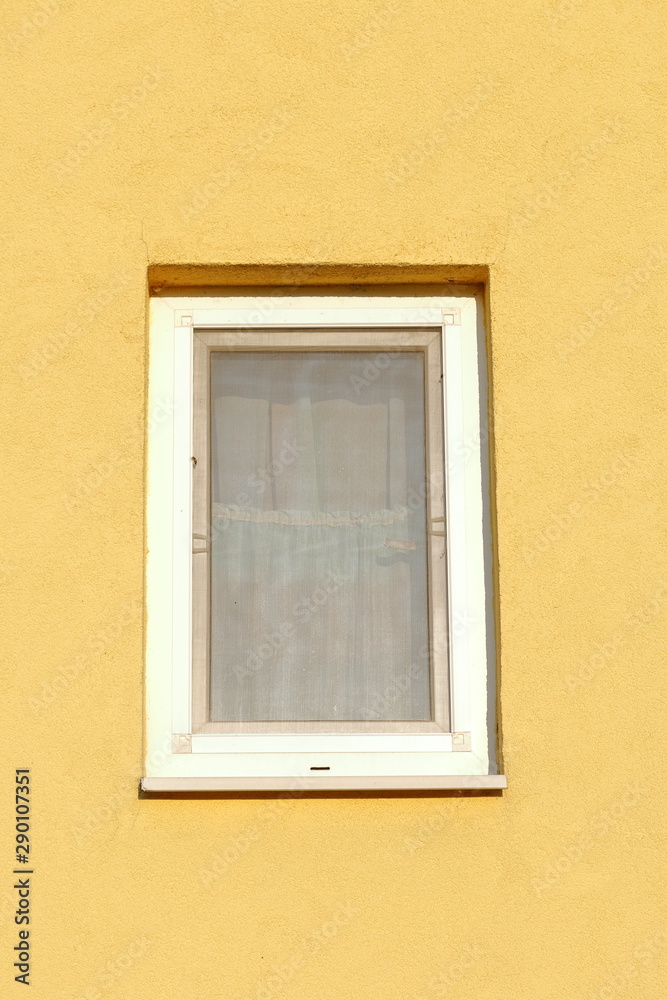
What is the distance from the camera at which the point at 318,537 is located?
3.89 metres

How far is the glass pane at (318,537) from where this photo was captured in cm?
382

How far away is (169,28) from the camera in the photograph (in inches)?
157

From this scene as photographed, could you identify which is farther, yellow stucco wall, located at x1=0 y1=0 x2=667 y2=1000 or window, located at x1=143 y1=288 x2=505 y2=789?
window, located at x1=143 y1=288 x2=505 y2=789

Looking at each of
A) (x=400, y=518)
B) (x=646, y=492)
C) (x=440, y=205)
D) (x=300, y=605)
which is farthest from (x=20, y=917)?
(x=440, y=205)

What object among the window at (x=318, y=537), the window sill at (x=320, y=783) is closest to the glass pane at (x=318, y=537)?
the window at (x=318, y=537)

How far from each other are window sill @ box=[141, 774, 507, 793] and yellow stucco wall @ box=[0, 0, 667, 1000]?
0.18 feet

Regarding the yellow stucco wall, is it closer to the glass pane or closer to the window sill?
the window sill

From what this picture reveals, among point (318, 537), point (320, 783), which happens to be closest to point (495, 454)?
point (318, 537)

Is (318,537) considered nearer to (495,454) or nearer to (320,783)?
(495,454)

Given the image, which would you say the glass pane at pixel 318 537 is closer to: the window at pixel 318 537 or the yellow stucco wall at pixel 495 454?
the window at pixel 318 537

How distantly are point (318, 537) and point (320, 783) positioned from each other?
766 mm

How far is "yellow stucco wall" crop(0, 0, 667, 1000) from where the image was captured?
3.53 m

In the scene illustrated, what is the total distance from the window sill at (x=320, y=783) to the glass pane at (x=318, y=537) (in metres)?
0.26

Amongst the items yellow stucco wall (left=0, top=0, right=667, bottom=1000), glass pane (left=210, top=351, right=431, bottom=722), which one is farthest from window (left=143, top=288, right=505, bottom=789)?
yellow stucco wall (left=0, top=0, right=667, bottom=1000)
